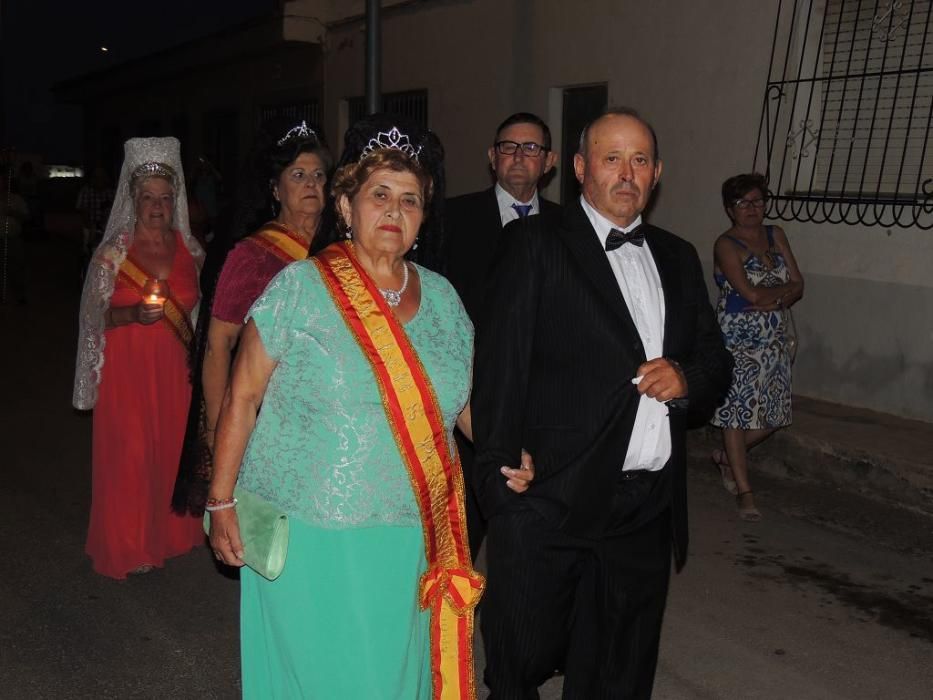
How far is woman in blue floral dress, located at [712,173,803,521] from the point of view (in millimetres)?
6629

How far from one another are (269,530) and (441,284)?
87 centimetres

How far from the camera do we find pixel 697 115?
9797mm

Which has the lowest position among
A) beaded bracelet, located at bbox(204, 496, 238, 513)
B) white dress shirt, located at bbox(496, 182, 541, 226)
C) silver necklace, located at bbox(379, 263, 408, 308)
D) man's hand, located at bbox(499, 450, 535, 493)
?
beaded bracelet, located at bbox(204, 496, 238, 513)

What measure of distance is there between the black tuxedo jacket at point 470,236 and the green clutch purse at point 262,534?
1.62 m

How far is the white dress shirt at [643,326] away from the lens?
3.34 meters

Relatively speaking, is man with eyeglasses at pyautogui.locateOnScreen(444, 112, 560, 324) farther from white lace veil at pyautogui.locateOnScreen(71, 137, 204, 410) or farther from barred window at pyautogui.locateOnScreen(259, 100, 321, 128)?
barred window at pyautogui.locateOnScreen(259, 100, 321, 128)

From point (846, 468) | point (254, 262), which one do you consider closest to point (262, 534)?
point (254, 262)

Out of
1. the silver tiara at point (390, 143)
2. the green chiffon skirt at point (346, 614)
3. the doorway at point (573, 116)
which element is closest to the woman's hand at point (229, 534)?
the green chiffon skirt at point (346, 614)

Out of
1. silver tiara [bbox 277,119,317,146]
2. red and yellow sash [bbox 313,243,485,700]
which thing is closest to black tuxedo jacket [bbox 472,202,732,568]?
red and yellow sash [bbox 313,243,485,700]

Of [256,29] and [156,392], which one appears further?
[256,29]

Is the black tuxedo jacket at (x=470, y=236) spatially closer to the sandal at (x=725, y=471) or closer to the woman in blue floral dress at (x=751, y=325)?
the woman in blue floral dress at (x=751, y=325)

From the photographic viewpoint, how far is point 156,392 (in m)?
5.70

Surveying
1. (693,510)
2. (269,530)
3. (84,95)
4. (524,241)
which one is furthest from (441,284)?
(84,95)

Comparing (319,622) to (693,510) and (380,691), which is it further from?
(693,510)
